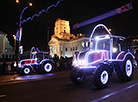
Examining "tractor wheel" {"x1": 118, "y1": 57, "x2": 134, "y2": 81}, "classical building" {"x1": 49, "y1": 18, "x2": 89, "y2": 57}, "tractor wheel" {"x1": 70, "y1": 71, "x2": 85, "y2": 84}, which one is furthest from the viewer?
"classical building" {"x1": 49, "y1": 18, "x2": 89, "y2": 57}

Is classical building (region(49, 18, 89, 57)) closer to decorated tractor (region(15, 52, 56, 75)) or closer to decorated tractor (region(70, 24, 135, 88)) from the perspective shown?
decorated tractor (region(15, 52, 56, 75))

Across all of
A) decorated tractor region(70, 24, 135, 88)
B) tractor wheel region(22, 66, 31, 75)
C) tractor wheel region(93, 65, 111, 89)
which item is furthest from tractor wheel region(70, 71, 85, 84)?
tractor wheel region(22, 66, 31, 75)

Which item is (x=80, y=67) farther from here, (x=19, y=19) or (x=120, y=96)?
(x=19, y=19)

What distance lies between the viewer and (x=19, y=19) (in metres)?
16.1

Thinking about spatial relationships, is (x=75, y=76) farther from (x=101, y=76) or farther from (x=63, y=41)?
(x=63, y=41)

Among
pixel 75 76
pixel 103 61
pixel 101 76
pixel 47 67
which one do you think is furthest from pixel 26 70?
pixel 101 76

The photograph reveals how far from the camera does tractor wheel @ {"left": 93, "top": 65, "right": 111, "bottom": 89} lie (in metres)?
6.09

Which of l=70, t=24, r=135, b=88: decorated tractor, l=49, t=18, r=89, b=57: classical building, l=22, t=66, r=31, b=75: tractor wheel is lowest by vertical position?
l=22, t=66, r=31, b=75: tractor wheel

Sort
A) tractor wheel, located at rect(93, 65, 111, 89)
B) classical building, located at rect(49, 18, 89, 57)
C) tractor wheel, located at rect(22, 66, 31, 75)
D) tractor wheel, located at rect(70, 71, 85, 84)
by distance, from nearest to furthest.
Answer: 1. tractor wheel, located at rect(93, 65, 111, 89)
2. tractor wheel, located at rect(70, 71, 85, 84)
3. tractor wheel, located at rect(22, 66, 31, 75)
4. classical building, located at rect(49, 18, 89, 57)

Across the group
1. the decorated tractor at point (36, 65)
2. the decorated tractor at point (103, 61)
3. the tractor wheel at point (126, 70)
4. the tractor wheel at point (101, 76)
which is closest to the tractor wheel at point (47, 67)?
the decorated tractor at point (36, 65)

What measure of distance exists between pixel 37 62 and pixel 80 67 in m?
9.59

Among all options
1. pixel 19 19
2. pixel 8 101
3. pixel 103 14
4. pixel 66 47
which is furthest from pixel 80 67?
pixel 66 47

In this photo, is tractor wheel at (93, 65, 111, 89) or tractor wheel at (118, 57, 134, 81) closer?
tractor wheel at (93, 65, 111, 89)

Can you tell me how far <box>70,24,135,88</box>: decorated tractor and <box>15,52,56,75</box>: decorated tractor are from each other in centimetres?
756
